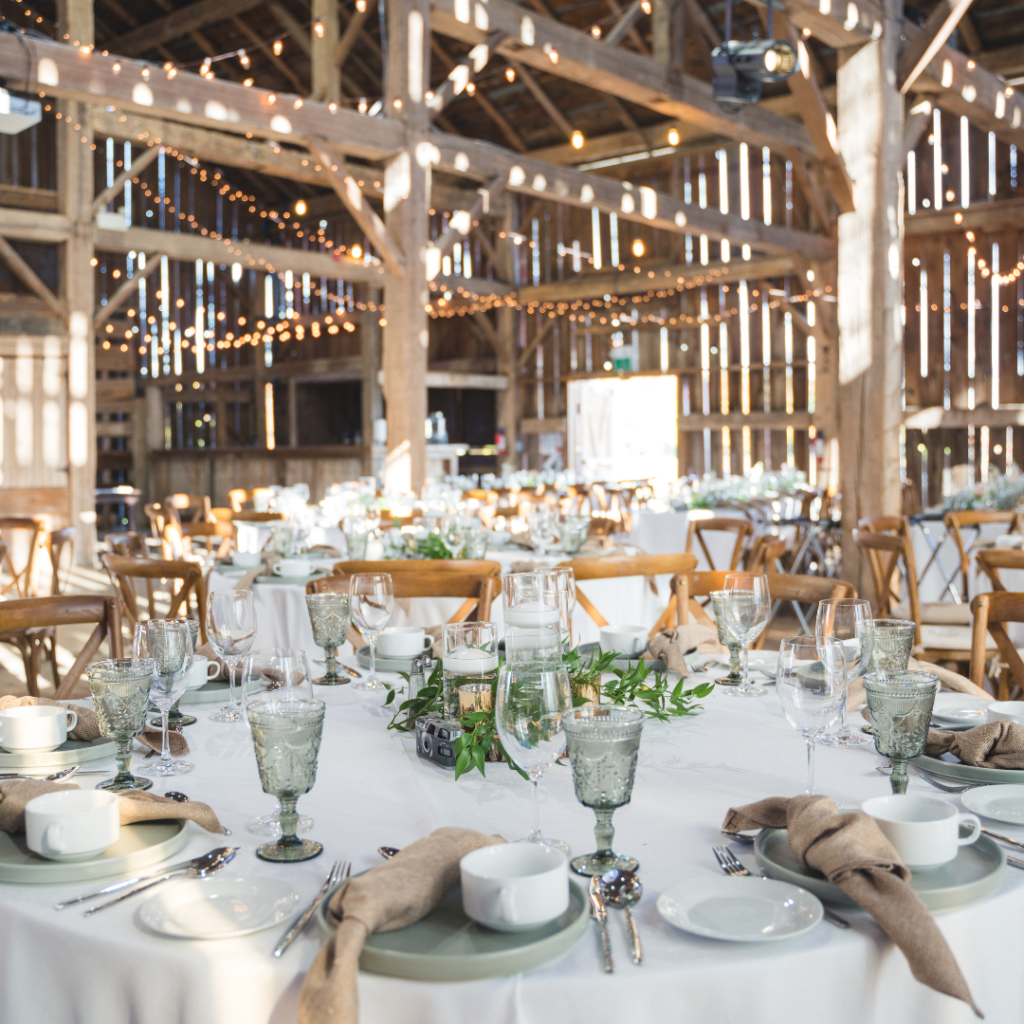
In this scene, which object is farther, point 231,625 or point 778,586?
point 778,586

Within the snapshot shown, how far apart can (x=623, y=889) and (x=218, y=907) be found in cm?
45

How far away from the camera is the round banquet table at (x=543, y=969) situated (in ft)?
3.34

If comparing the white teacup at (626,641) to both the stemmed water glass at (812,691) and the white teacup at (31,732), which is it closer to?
the stemmed water glass at (812,691)

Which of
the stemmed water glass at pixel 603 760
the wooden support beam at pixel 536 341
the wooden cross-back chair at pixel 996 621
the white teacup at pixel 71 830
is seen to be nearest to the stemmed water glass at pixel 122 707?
the white teacup at pixel 71 830

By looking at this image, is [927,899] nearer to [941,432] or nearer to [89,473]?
[89,473]

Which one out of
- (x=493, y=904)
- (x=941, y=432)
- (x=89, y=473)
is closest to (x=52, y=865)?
(x=493, y=904)

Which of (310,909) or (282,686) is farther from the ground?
(282,686)

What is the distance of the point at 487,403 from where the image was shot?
60.1 ft

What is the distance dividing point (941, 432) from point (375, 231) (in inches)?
347

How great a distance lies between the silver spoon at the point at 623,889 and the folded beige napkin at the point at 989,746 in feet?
2.22

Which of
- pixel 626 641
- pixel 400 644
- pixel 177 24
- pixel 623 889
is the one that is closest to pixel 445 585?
pixel 400 644

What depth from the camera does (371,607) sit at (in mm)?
2217

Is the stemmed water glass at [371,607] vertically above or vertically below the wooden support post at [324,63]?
below

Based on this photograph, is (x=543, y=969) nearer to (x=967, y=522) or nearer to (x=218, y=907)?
(x=218, y=907)
